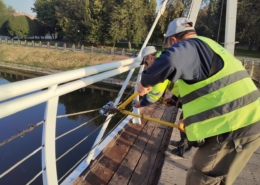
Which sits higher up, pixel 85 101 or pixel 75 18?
pixel 75 18

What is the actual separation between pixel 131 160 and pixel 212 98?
1.50 metres

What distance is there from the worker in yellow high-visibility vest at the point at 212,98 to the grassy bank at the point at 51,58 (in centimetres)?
2098

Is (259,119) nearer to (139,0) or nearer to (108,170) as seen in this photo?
(108,170)

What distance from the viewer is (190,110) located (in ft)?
4.63

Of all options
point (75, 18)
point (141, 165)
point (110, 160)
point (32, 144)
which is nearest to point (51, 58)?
point (75, 18)

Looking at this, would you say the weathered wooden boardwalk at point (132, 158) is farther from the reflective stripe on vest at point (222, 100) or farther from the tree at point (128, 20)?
the tree at point (128, 20)

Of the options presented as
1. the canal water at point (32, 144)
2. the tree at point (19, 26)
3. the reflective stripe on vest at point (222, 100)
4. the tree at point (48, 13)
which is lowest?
the canal water at point (32, 144)

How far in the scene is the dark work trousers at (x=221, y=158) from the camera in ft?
4.60

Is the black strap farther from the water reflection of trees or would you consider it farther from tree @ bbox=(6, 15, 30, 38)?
tree @ bbox=(6, 15, 30, 38)

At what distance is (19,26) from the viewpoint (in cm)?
3606

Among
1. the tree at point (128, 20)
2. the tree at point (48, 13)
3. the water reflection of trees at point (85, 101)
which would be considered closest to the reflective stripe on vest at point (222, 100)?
the water reflection of trees at point (85, 101)

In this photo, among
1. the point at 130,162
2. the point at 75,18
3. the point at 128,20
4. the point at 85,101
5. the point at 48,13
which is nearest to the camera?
the point at 130,162

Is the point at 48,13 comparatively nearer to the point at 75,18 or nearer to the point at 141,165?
the point at 75,18

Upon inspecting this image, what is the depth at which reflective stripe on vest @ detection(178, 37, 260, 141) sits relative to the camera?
129cm
